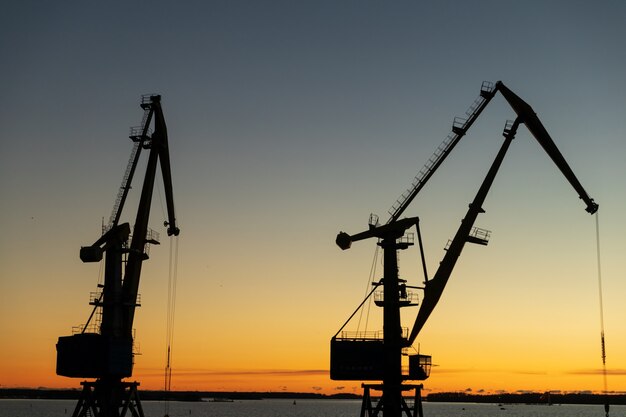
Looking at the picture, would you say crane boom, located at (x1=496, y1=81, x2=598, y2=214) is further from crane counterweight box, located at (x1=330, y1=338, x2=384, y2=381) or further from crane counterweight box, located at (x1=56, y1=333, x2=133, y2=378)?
crane counterweight box, located at (x1=56, y1=333, x2=133, y2=378)

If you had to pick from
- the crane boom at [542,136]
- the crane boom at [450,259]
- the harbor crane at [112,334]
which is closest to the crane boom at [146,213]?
the harbor crane at [112,334]

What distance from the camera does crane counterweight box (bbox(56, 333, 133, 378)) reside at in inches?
2457

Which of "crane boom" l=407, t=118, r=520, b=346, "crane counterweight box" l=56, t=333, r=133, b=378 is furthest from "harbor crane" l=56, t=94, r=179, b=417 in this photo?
"crane boom" l=407, t=118, r=520, b=346

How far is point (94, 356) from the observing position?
62.6 meters

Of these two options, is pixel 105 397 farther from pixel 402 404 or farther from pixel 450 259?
pixel 450 259

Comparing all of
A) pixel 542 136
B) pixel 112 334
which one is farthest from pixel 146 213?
pixel 542 136

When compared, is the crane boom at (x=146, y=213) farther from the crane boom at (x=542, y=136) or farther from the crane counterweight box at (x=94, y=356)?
the crane boom at (x=542, y=136)

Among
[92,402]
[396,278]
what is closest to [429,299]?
[396,278]

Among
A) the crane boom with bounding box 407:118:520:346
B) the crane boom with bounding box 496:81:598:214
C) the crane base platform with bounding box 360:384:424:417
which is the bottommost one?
the crane base platform with bounding box 360:384:424:417

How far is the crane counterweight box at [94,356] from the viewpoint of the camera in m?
62.4

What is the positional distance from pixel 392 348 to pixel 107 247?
77.1 ft

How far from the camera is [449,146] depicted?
67.1m

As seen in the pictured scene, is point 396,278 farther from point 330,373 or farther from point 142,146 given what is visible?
point 142,146

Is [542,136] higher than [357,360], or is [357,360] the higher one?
[542,136]
